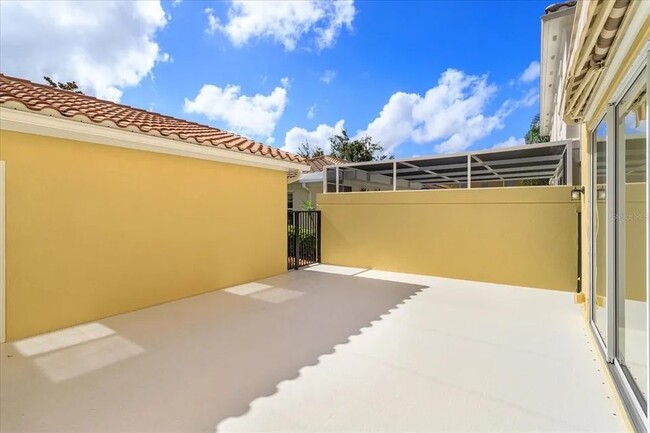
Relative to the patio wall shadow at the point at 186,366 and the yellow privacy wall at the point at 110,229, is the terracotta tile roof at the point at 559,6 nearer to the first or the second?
the patio wall shadow at the point at 186,366

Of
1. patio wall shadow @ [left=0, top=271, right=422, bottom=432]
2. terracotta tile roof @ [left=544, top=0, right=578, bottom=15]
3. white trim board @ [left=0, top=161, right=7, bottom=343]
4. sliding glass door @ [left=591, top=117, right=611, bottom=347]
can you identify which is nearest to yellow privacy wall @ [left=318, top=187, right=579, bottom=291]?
patio wall shadow @ [left=0, top=271, right=422, bottom=432]

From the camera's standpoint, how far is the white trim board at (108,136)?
205 inches

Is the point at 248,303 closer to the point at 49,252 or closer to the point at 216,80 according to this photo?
the point at 49,252

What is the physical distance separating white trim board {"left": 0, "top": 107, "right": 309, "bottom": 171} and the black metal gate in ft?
13.6

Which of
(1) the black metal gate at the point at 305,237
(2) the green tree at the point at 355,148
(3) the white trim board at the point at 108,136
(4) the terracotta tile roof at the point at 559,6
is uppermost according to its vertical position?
(2) the green tree at the point at 355,148

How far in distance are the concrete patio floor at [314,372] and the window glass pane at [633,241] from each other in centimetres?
62

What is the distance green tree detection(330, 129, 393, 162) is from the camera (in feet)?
119

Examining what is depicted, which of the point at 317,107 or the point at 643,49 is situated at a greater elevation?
the point at 317,107

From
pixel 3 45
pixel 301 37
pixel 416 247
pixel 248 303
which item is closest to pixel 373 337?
pixel 248 303

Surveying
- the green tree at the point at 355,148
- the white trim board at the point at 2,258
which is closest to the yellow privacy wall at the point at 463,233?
the white trim board at the point at 2,258

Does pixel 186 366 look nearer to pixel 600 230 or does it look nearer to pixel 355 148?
pixel 600 230

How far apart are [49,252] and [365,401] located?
20.0 ft

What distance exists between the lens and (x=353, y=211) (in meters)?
12.4

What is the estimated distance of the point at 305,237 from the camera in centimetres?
1365
